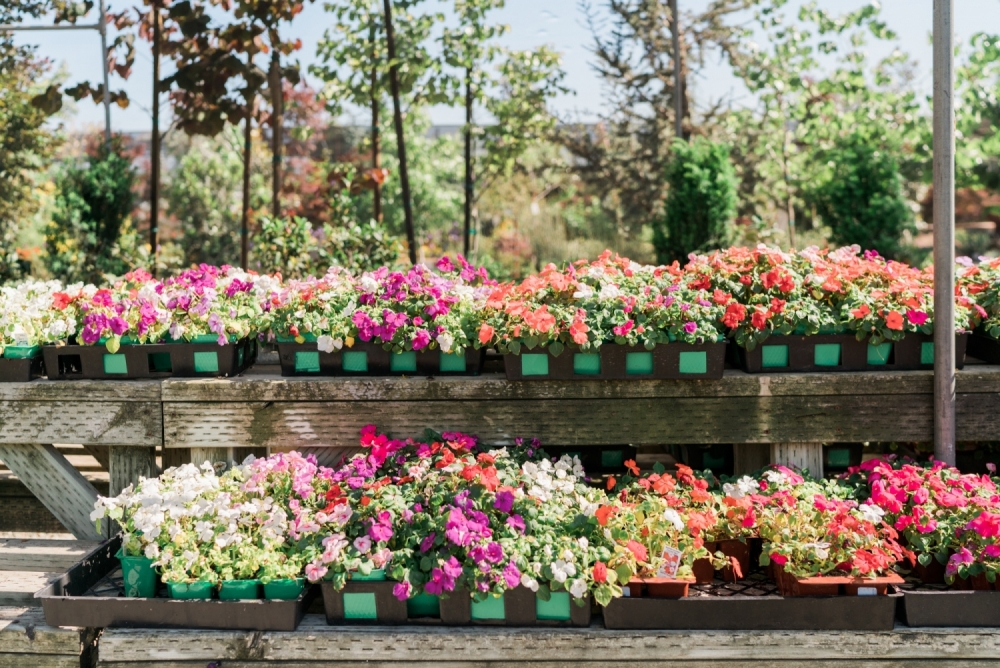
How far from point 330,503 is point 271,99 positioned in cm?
404

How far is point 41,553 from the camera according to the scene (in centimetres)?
245

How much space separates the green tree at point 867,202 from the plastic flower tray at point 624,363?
4185 millimetres

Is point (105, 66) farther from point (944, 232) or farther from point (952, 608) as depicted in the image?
point (952, 608)

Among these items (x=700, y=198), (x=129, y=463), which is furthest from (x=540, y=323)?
(x=700, y=198)

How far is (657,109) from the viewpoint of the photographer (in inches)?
320

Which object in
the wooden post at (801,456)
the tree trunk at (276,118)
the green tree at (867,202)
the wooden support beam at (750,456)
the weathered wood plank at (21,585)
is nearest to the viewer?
the weathered wood plank at (21,585)

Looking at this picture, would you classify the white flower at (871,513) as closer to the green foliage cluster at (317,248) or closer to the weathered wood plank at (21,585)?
the weathered wood plank at (21,585)

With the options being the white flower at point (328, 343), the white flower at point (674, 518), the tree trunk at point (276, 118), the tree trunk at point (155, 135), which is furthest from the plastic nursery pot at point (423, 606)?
the tree trunk at point (155, 135)

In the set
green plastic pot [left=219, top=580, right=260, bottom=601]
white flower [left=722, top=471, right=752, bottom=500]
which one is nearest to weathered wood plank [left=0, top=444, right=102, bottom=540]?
green plastic pot [left=219, top=580, right=260, bottom=601]

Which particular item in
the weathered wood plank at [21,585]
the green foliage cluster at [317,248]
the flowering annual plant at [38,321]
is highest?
the green foliage cluster at [317,248]

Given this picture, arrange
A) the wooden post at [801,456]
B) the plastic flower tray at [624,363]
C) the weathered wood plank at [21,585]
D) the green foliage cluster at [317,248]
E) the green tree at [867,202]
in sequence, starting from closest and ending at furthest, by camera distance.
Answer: the weathered wood plank at [21,585], the plastic flower tray at [624,363], the wooden post at [801,456], the green foliage cluster at [317,248], the green tree at [867,202]

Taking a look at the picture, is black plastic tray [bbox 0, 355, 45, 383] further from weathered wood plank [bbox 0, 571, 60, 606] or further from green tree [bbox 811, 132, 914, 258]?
green tree [bbox 811, 132, 914, 258]

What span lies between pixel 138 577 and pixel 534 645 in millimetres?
941

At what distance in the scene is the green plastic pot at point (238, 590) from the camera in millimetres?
2029
